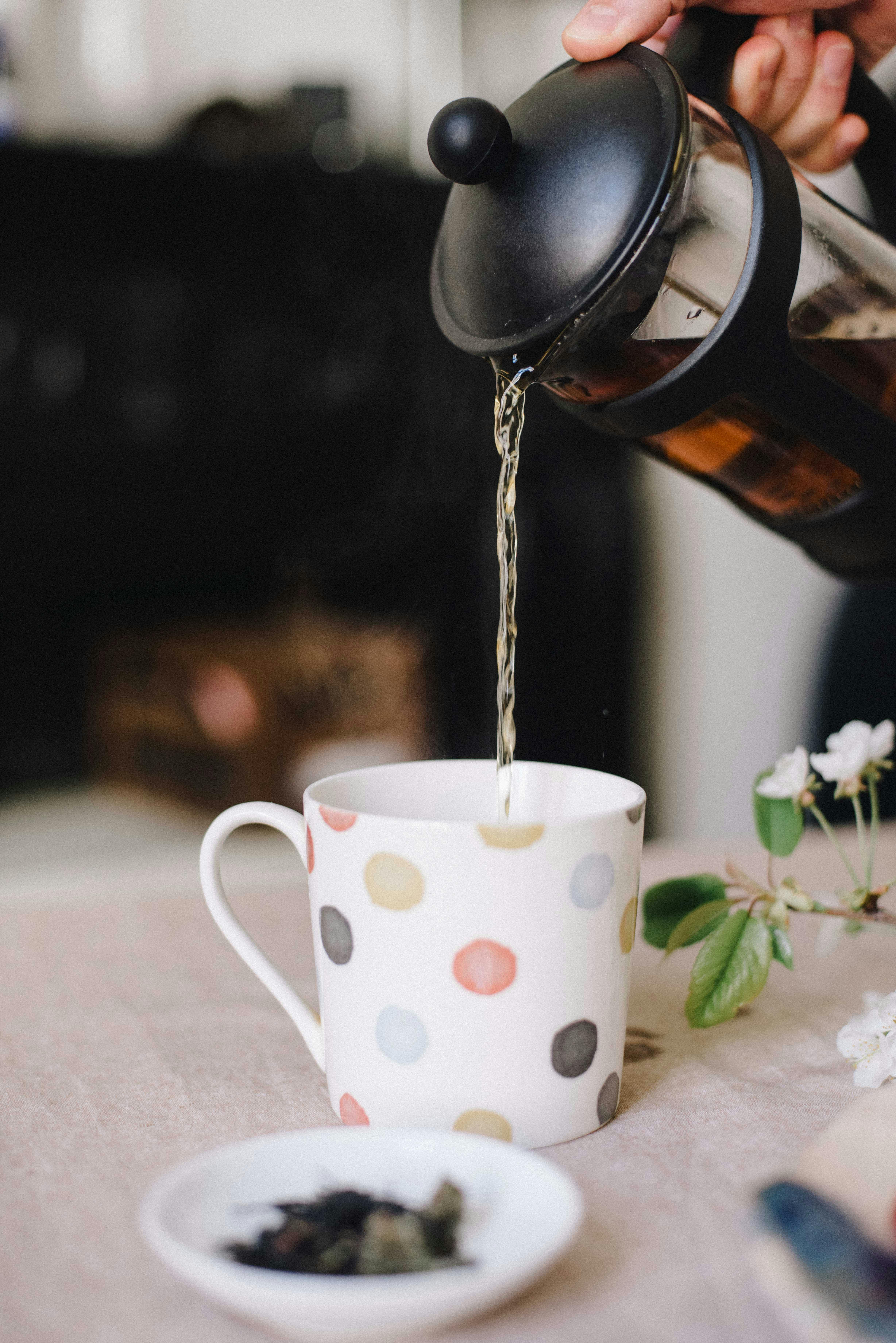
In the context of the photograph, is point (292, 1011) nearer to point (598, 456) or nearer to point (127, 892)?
point (127, 892)

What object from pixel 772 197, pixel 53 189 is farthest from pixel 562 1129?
pixel 53 189

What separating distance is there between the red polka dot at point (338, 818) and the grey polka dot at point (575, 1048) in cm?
10

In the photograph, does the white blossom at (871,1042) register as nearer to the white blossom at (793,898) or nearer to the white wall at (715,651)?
the white blossom at (793,898)

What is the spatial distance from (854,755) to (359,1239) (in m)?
0.33

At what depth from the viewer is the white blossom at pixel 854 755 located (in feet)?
1.74

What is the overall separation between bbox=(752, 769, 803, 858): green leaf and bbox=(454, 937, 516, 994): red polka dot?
17cm

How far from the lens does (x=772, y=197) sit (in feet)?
1.52

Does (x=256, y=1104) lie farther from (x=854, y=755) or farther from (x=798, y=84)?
(x=798, y=84)

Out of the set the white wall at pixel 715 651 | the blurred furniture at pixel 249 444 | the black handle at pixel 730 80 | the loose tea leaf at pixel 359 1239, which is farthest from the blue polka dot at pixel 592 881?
the white wall at pixel 715 651

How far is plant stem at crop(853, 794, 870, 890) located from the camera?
0.51m

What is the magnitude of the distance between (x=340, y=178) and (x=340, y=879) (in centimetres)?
92

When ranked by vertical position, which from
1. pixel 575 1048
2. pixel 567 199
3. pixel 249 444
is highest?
pixel 567 199

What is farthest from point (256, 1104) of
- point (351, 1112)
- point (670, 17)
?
point (670, 17)

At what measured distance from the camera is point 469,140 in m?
0.42
